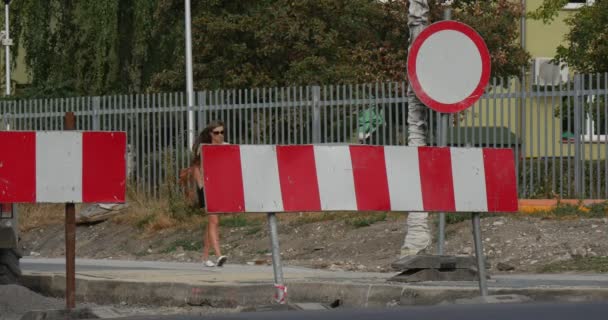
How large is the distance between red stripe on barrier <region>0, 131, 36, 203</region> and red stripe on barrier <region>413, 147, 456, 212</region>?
2.43m

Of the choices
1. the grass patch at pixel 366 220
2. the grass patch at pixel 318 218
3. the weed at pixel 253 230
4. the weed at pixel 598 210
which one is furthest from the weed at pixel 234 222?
the weed at pixel 598 210

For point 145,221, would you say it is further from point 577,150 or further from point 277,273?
point 277,273

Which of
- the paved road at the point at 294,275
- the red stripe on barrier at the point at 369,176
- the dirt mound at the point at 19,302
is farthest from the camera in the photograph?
the paved road at the point at 294,275

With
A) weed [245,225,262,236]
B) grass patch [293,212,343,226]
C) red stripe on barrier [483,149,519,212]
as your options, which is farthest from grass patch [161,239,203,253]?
red stripe on barrier [483,149,519,212]

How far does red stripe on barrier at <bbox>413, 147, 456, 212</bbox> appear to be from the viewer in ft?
35.3

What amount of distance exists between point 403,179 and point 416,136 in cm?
636

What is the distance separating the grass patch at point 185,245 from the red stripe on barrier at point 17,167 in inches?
431

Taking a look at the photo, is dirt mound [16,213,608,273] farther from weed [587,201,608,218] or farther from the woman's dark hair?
the woman's dark hair

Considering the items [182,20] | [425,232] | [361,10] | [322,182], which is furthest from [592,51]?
[322,182]

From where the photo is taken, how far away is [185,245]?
72.8ft

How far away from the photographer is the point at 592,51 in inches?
1352

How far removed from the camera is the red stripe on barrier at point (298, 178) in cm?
1027

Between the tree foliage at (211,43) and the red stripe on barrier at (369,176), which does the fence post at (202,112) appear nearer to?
the tree foliage at (211,43)

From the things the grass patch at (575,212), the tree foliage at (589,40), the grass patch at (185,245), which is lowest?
the grass patch at (185,245)
